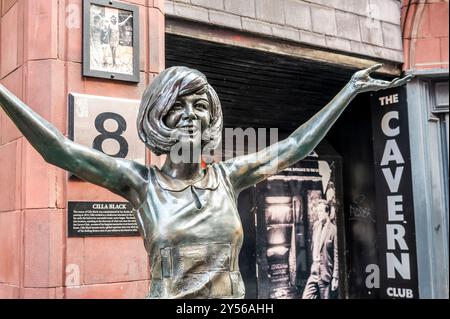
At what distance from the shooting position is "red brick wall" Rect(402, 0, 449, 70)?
7.45 metres

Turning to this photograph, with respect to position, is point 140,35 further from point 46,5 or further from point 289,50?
point 289,50

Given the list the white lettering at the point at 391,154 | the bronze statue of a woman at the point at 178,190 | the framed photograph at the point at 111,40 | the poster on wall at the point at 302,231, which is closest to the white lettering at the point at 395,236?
the white lettering at the point at 391,154

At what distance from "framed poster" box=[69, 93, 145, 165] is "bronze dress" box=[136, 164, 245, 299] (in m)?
2.24

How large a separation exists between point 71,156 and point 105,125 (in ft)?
8.01

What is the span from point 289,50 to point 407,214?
279 cm

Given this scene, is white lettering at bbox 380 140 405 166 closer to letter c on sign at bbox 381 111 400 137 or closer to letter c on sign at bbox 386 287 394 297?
letter c on sign at bbox 381 111 400 137

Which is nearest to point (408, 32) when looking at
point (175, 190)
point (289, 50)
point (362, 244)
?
point (289, 50)

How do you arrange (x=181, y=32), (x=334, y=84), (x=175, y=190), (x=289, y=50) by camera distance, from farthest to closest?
(x=334, y=84) < (x=289, y=50) < (x=181, y=32) < (x=175, y=190)

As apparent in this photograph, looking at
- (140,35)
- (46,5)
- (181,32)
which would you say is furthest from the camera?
(181,32)

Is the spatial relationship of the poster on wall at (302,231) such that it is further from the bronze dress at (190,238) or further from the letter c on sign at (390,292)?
the bronze dress at (190,238)

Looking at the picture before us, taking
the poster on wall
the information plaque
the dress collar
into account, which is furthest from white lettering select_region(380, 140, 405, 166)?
the dress collar

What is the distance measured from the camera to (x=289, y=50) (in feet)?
21.4

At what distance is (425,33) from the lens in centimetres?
753

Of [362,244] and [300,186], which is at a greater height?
[300,186]
